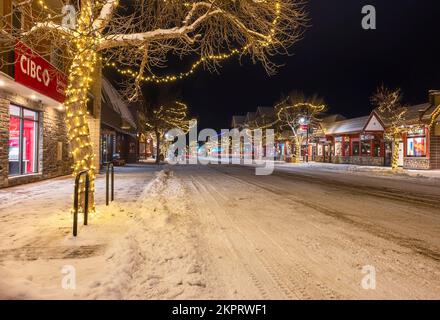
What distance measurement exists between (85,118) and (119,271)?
4539 millimetres

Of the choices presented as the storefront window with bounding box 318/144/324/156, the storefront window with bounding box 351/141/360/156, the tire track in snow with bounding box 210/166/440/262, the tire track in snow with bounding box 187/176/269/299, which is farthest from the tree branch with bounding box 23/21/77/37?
the storefront window with bounding box 318/144/324/156

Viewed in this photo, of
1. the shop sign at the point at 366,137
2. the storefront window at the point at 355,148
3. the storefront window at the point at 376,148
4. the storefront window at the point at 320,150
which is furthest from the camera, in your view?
the storefront window at the point at 320,150

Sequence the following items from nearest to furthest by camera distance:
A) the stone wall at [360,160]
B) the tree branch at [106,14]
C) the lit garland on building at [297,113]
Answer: the tree branch at [106,14] → the stone wall at [360,160] → the lit garland on building at [297,113]

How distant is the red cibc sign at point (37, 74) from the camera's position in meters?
11.4

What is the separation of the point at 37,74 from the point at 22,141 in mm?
3043

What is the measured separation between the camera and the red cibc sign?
11422 millimetres

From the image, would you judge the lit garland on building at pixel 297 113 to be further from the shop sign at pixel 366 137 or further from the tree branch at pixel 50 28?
the tree branch at pixel 50 28

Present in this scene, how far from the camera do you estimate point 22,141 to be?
14.5 metres

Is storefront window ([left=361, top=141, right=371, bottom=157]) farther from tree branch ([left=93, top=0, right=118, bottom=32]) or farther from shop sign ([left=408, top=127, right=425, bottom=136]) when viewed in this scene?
tree branch ([left=93, top=0, right=118, bottom=32])

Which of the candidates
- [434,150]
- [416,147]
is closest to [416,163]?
[416,147]

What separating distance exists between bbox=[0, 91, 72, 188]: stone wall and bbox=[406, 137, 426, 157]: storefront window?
90.2 feet

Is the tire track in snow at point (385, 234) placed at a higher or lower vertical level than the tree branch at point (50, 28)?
lower

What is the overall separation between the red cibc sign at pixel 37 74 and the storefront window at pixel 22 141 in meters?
1.31

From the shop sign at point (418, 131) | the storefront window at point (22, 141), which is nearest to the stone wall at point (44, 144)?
the storefront window at point (22, 141)
